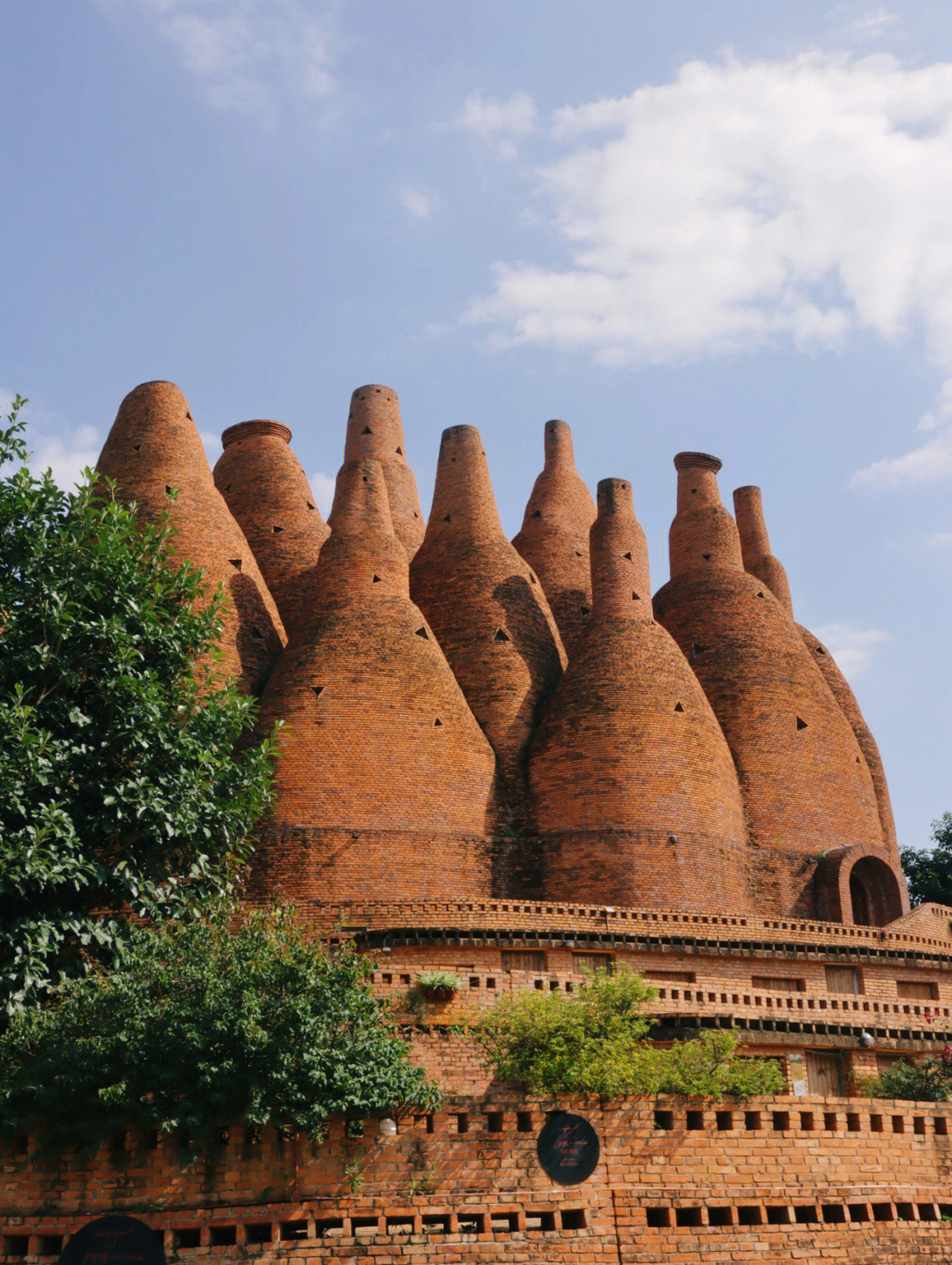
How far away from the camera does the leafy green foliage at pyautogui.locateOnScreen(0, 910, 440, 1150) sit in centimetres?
1142

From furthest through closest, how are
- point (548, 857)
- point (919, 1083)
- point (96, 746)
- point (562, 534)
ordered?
point (562, 534) → point (548, 857) → point (96, 746) → point (919, 1083)

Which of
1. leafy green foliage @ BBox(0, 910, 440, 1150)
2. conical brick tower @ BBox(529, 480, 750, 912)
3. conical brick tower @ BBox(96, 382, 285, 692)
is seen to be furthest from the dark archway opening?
leafy green foliage @ BBox(0, 910, 440, 1150)

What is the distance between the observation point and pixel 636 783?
21.3m

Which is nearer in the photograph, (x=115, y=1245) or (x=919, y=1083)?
(x=115, y=1245)

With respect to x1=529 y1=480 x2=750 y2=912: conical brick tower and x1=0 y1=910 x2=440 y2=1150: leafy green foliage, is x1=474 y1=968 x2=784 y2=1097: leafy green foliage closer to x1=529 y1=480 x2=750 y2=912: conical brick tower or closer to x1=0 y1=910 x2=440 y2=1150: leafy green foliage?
x1=0 y1=910 x2=440 y2=1150: leafy green foliage

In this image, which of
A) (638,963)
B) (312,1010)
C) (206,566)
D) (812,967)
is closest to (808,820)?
(812,967)

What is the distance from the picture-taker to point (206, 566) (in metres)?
23.0

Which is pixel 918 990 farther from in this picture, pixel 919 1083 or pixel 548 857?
pixel 919 1083

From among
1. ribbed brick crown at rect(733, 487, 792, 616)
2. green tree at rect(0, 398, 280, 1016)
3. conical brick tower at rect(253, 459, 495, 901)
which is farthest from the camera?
ribbed brick crown at rect(733, 487, 792, 616)

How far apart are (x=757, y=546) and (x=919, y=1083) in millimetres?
16795

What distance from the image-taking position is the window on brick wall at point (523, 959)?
18328mm

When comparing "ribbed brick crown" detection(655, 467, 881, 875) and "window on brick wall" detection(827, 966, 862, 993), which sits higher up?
"ribbed brick crown" detection(655, 467, 881, 875)

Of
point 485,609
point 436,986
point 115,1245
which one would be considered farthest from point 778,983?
point 115,1245

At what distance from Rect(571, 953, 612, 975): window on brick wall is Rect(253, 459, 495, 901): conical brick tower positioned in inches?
Result: 87.7
